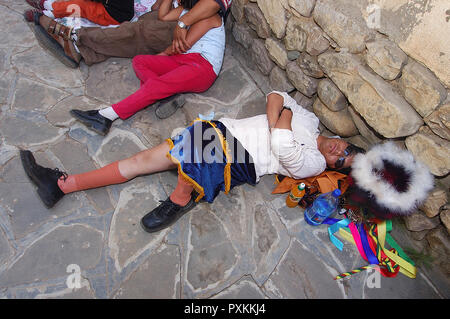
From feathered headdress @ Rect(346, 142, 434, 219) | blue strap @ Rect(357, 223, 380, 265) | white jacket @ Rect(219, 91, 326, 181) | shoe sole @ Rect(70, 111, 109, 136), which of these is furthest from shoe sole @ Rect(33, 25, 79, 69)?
blue strap @ Rect(357, 223, 380, 265)

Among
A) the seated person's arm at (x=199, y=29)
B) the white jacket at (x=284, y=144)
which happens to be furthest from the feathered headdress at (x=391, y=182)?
the seated person's arm at (x=199, y=29)

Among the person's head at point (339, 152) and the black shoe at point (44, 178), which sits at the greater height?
the person's head at point (339, 152)

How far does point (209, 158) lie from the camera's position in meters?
2.45

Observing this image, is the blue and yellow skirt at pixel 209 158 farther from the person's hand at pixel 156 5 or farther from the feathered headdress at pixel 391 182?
the person's hand at pixel 156 5

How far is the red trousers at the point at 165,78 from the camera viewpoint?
3.00 meters

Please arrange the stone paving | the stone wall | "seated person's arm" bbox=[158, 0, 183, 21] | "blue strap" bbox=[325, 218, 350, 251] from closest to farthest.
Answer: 1. the stone wall
2. the stone paving
3. "blue strap" bbox=[325, 218, 350, 251]
4. "seated person's arm" bbox=[158, 0, 183, 21]

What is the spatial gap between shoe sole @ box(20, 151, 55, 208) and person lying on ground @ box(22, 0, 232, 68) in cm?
137

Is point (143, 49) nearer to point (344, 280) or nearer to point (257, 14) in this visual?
point (257, 14)

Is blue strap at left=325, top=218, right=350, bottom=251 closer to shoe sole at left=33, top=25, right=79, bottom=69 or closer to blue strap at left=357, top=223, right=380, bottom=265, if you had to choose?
blue strap at left=357, top=223, right=380, bottom=265

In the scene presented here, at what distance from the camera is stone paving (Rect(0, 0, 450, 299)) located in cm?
230

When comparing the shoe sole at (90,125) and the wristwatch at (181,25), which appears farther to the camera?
the wristwatch at (181,25)

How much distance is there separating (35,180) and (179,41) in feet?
6.24

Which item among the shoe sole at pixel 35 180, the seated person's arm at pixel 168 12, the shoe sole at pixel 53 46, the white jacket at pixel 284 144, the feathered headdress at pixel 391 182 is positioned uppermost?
the feathered headdress at pixel 391 182
